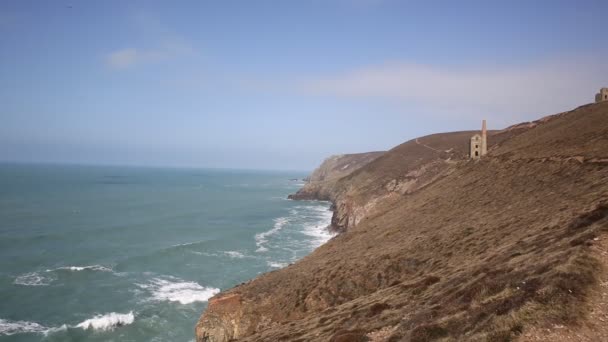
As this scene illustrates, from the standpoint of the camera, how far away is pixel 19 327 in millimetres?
35219

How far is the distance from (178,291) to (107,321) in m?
9.54

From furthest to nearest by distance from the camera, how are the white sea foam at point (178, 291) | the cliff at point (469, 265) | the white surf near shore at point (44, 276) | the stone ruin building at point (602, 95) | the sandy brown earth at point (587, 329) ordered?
the stone ruin building at point (602, 95)
the white surf near shore at point (44, 276)
the white sea foam at point (178, 291)
the cliff at point (469, 265)
the sandy brown earth at point (587, 329)

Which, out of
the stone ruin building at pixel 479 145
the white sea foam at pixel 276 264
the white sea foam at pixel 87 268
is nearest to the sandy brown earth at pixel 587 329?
the white sea foam at pixel 276 264

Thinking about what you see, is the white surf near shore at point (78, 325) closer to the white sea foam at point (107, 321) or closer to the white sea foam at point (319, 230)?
the white sea foam at point (107, 321)

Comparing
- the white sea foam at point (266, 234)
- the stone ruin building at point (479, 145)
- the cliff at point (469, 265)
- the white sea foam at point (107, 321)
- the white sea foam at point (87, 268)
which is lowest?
the white sea foam at point (107, 321)

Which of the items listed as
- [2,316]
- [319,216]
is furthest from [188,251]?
[319,216]

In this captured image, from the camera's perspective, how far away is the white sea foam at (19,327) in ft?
113

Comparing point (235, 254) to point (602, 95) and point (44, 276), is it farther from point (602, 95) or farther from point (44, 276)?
point (602, 95)

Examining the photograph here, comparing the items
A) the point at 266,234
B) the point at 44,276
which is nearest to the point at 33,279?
the point at 44,276

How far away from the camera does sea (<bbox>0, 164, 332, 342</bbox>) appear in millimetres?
36844

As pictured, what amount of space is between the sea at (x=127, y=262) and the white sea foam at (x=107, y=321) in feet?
0.31

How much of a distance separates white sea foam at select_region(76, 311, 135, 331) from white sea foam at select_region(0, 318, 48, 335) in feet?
11.8

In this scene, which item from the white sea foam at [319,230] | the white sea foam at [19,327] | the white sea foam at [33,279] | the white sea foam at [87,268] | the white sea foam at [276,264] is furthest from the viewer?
the white sea foam at [319,230]

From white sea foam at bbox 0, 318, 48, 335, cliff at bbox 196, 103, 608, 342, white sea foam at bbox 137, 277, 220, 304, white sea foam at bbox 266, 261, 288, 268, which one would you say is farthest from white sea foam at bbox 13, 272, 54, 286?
cliff at bbox 196, 103, 608, 342
